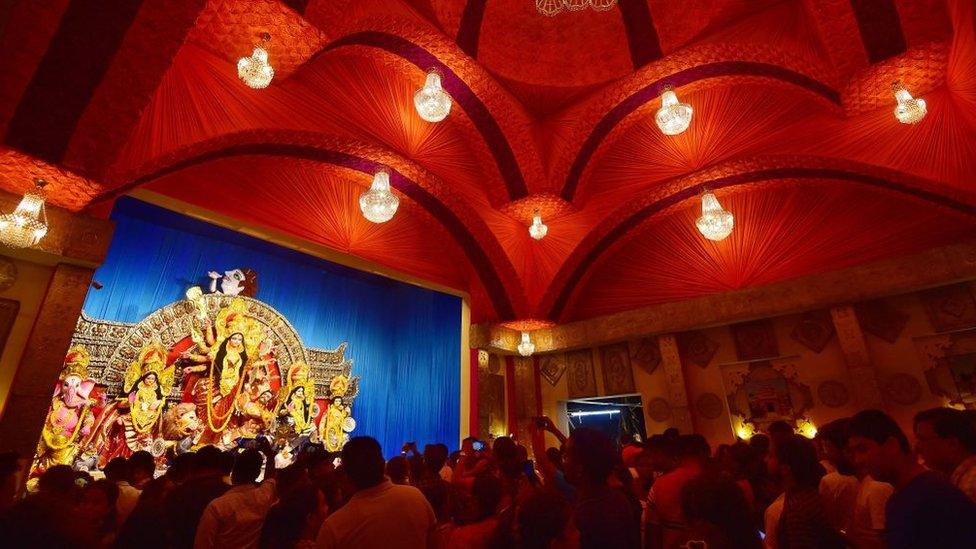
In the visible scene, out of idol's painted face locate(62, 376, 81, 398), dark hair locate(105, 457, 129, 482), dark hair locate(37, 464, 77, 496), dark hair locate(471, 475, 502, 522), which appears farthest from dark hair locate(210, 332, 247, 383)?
dark hair locate(471, 475, 502, 522)

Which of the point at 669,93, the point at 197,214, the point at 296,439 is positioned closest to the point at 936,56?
the point at 669,93

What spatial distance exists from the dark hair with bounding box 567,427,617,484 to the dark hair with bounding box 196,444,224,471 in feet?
7.33

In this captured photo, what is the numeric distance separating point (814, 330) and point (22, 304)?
11205 millimetres

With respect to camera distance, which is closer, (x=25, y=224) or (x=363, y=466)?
(x=363, y=466)

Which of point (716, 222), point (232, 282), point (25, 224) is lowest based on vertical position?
point (25, 224)

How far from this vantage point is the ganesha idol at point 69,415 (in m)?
5.59

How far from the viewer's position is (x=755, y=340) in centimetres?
845

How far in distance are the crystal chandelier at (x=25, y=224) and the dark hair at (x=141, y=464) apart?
2451 mm

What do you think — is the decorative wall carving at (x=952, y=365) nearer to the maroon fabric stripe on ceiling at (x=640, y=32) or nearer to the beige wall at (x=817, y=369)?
the beige wall at (x=817, y=369)

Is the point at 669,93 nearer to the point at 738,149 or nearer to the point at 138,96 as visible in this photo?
the point at 738,149

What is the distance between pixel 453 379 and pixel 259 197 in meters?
5.19

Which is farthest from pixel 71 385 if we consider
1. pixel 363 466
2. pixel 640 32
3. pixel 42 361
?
pixel 640 32

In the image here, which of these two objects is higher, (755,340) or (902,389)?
(755,340)

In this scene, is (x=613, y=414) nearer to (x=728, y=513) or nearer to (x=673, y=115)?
(x=673, y=115)
